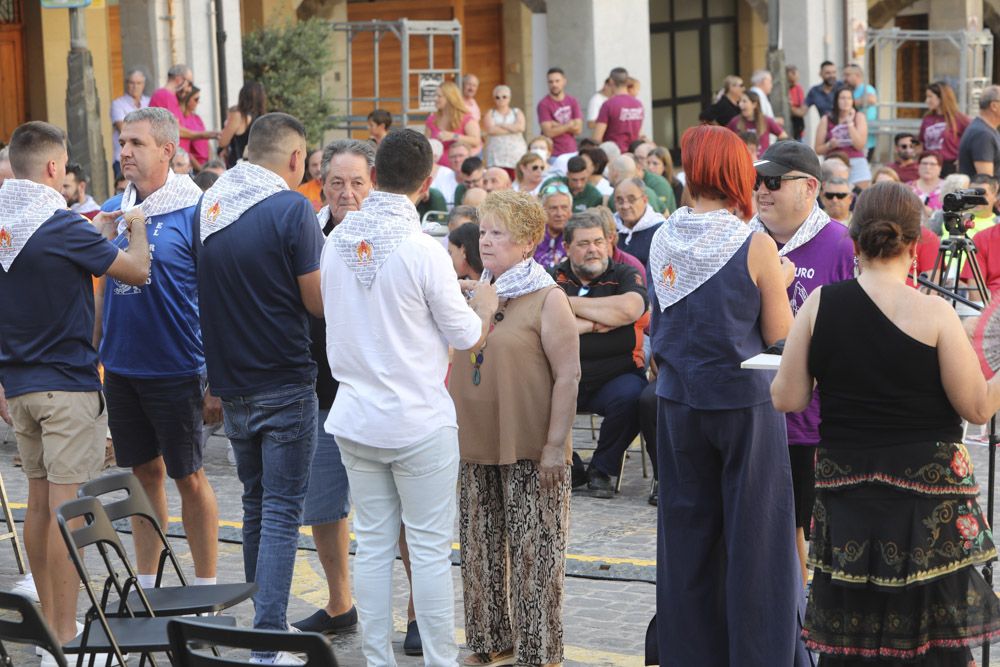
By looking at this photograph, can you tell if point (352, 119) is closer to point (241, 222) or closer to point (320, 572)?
point (320, 572)

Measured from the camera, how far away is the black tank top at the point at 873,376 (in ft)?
15.5

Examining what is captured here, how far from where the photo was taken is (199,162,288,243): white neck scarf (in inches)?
233

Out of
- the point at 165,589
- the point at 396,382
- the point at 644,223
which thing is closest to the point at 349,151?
the point at 396,382

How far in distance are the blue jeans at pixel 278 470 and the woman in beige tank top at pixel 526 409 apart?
58 cm

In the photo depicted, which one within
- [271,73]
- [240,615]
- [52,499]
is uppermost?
[271,73]

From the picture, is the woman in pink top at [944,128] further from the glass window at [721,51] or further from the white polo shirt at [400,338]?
the white polo shirt at [400,338]

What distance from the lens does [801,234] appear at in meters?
6.11

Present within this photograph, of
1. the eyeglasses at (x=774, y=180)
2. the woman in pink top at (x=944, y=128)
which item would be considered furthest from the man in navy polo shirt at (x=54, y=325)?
the woman in pink top at (x=944, y=128)

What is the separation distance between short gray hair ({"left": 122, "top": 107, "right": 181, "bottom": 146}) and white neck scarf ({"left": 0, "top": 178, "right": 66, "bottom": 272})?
19.7 inches

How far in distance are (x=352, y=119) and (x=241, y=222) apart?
16104 millimetres

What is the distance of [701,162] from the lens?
5332 millimetres

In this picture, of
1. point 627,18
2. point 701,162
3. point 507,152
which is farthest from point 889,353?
point 627,18

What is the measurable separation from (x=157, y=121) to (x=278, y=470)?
156cm

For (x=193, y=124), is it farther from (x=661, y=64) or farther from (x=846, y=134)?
(x=661, y=64)
